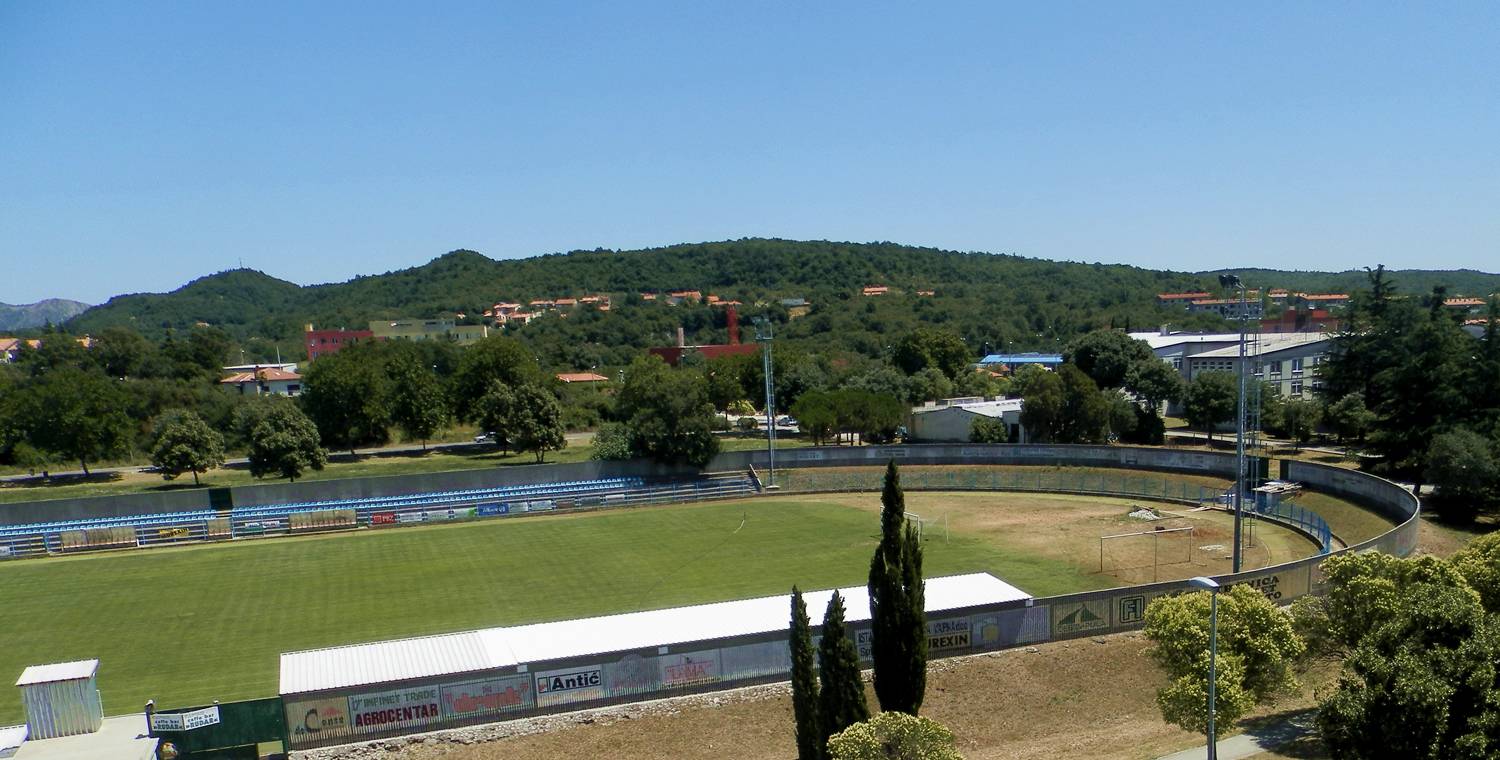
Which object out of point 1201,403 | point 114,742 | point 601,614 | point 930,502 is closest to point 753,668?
point 601,614

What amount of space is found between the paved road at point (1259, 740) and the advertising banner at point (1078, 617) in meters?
6.57

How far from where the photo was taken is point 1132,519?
1694 inches

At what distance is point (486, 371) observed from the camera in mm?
76625

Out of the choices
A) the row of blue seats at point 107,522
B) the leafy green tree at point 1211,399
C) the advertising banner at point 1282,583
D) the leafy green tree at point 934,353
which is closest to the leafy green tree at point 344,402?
the row of blue seats at point 107,522

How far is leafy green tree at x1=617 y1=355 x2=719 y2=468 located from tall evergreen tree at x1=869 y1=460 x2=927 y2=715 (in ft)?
122

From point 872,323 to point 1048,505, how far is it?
108839mm

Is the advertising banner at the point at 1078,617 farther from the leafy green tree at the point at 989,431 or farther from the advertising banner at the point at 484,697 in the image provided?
the leafy green tree at the point at 989,431

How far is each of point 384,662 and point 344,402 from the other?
53534 mm

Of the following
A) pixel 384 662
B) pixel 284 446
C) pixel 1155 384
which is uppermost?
pixel 1155 384

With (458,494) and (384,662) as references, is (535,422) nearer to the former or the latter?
(458,494)

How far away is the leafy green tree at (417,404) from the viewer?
71188 millimetres

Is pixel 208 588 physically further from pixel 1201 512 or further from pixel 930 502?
pixel 1201 512

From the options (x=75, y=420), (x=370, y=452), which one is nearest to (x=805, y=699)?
(x=75, y=420)

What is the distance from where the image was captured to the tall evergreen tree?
1933 cm
